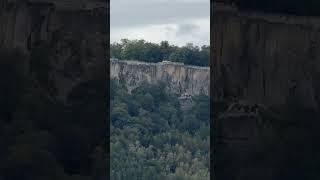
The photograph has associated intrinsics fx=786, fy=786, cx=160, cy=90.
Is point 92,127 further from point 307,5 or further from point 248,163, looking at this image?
point 307,5

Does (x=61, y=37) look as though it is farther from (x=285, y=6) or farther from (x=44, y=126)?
(x=285, y=6)

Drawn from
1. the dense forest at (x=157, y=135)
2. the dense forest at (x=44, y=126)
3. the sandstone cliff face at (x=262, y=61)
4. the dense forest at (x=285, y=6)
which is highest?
the dense forest at (x=285, y=6)

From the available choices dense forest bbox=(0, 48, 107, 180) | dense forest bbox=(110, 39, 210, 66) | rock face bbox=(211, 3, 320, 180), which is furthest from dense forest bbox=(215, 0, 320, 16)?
dense forest bbox=(110, 39, 210, 66)

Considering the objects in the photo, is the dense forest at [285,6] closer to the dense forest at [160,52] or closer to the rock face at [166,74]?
the rock face at [166,74]

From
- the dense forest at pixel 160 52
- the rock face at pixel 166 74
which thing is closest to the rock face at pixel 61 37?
the rock face at pixel 166 74

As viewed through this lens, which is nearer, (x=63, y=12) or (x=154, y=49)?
(x=63, y=12)

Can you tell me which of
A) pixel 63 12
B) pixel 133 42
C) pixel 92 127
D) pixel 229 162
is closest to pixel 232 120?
pixel 229 162

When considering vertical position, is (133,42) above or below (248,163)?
above
